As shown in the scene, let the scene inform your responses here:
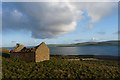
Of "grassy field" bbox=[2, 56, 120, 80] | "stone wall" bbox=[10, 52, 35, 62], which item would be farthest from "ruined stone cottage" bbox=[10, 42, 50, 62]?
"grassy field" bbox=[2, 56, 120, 80]

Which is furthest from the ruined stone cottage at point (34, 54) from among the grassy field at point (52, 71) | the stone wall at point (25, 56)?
the grassy field at point (52, 71)

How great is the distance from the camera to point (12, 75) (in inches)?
1903

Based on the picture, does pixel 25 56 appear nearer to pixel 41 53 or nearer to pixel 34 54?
pixel 34 54

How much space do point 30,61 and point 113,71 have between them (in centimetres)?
2150

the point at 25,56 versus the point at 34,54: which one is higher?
the point at 34,54

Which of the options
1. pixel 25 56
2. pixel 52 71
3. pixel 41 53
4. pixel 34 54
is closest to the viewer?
pixel 52 71

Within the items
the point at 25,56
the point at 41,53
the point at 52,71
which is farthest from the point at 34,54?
the point at 52,71

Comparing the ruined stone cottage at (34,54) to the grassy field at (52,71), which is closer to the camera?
the grassy field at (52,71)

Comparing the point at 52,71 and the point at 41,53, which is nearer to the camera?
the point at 52,71

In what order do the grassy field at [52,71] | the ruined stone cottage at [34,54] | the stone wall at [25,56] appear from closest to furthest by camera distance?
the grassy field at [52,71] < the ruined stone cottage at [34,54] < the stone wall at [25,56]

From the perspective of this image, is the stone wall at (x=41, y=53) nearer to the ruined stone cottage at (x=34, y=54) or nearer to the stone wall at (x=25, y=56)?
the ruined stone cottage at (x=34, y=54)

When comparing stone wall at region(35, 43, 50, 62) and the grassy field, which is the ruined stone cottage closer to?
stone wall at region(35, 43, 50, 62)

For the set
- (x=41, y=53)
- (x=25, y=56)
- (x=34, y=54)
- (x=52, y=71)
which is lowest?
(x=52, y=71)

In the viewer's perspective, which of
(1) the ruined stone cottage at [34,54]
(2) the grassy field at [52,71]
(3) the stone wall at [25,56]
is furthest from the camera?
(3) the stone wall at [25,56]
